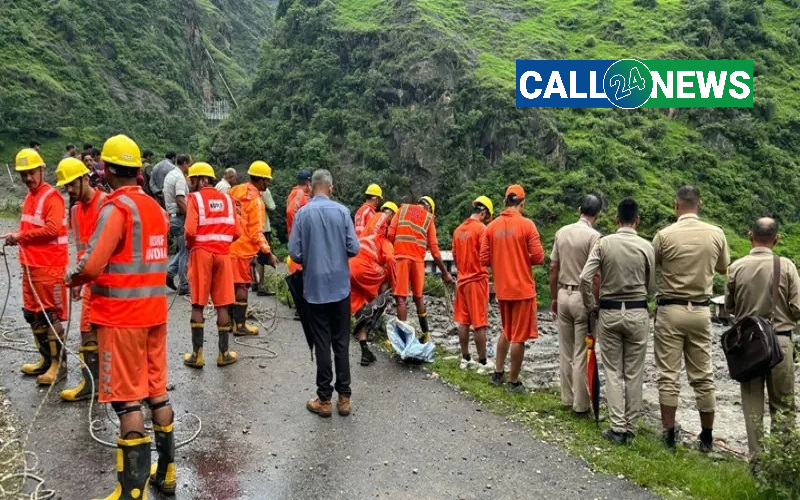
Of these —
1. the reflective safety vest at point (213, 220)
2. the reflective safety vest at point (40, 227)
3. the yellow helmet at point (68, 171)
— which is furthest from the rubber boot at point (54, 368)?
the yellow helmet at point (68, 171)

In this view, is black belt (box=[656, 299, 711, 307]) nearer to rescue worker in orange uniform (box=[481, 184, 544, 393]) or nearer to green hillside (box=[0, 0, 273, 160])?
rescue worker in orange uniform (box=[481, 184, 544, 393])

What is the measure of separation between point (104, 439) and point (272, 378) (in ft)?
6.45

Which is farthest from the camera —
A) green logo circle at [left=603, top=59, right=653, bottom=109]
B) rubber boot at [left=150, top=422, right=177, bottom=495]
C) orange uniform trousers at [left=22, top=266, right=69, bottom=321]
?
green logo circle at [left=603, top=59, right=653, bottom=109]

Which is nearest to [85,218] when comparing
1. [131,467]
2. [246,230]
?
[131,467]

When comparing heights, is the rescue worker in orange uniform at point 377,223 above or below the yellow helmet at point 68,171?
below

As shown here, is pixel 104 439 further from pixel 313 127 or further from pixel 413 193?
pixel 313 127

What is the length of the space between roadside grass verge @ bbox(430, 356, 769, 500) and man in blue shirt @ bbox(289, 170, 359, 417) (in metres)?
1.63

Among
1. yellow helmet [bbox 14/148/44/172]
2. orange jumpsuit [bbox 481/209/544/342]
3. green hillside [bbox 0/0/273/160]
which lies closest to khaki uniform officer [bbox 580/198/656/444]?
orange jumpsuit [bbox 481/209/544/342]

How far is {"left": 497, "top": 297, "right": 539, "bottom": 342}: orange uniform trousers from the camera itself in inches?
249

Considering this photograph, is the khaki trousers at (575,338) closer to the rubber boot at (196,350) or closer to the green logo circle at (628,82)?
the rubber boot at (196,350)

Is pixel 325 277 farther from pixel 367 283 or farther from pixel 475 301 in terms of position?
pixel 475 301

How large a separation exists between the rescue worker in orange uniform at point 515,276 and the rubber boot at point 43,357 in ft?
15.1

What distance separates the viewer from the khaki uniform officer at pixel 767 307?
4742 mm

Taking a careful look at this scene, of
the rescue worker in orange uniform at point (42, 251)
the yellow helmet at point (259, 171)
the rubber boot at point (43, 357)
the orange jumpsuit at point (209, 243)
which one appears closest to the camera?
the rescue worker in orange uniform at point (42, 251)
